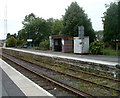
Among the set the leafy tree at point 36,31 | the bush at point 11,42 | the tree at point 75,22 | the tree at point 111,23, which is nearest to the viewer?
the tree at point 111,23

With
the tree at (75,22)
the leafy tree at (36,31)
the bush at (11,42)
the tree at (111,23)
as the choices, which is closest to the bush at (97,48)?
the tree at (111,23)

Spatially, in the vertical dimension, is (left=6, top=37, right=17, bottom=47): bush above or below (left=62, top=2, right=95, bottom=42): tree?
below

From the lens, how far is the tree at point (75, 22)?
3988 centimetres

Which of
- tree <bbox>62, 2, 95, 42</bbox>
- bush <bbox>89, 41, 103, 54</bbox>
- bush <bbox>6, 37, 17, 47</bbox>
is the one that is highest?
tree <bbox>62, 2, 95, 42</bbox>

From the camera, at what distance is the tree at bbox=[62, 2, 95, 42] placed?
39.9m

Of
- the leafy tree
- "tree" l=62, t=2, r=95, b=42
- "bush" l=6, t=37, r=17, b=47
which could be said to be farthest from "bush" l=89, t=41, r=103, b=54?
"bush" l=6, t=37, r=17, b=47

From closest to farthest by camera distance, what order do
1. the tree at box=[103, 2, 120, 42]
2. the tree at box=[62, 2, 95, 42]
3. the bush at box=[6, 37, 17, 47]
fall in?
the tree at box=[103, 2, 120, 42]
the tree at box=[62, 2, 95, 42]
the bush at box=[6, 37, 17, 47]

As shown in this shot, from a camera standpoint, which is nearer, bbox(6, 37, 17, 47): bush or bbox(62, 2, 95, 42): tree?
bbox(62, 2, 95, 42): tree

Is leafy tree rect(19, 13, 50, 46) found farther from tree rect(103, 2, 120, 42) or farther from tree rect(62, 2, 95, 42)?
tree rect(103, 2, 120, 42)

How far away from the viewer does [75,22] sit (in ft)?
133

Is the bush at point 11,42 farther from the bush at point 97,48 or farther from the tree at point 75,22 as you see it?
the bush at point 97,48

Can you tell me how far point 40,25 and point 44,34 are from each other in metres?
4.17

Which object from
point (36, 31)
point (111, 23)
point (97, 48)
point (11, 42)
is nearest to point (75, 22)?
point (111, 23)

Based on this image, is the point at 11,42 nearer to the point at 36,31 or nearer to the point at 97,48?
the point at 36,31
